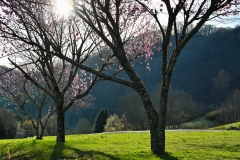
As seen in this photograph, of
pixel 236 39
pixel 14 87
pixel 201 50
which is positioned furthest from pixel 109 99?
pixel 14 87

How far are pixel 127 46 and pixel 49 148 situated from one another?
8295 millimetres

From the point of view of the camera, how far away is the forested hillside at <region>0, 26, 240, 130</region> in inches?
4843

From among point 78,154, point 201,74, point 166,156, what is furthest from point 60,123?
point 201,74

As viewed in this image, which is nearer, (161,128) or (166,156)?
(166,156)

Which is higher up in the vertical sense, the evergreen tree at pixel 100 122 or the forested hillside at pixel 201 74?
the forested hillside at pixel 201 74

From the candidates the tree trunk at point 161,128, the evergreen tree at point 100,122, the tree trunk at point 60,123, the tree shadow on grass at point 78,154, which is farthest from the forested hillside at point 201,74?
the tree trunk at point 161,128

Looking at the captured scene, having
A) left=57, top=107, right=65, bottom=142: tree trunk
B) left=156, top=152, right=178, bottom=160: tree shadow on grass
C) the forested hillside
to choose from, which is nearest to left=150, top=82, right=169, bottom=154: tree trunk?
left=156, top=152, right=178, bottom=160: tree shadow on grass

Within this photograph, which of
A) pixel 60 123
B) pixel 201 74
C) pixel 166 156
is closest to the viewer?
pixel 166 156

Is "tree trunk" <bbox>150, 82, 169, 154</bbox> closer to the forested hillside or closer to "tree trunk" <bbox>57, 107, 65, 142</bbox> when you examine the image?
"tree trunk" <bbox>57, 107, 65, 142</bbox>

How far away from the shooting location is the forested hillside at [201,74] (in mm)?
123000

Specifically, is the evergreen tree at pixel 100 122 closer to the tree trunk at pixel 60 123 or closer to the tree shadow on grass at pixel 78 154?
the tree trunk at pixel 60 123

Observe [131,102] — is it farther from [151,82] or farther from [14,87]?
[151,82]

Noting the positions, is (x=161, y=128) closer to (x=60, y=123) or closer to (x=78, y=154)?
(x=78, y=154)

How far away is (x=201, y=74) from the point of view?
135125 mm
